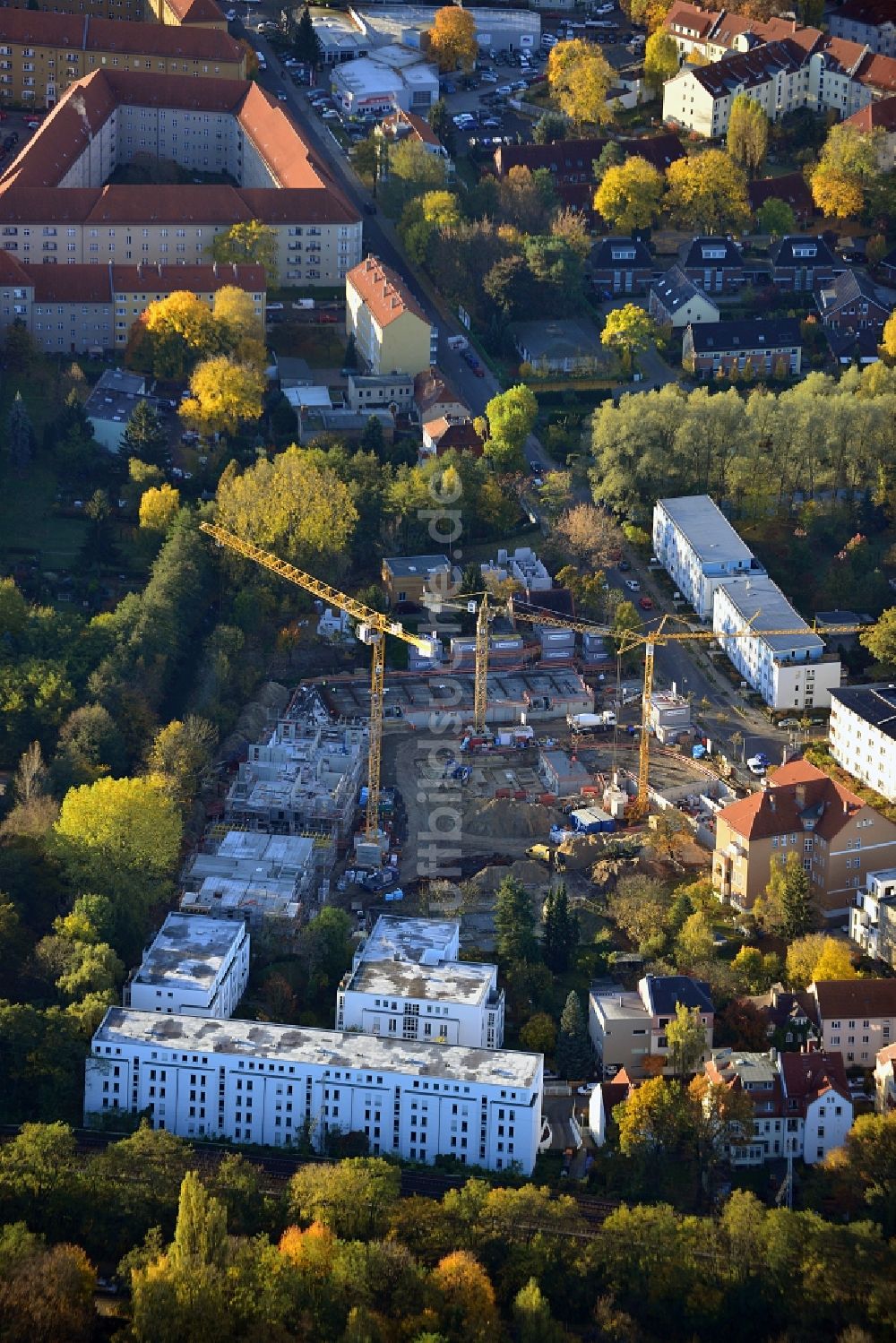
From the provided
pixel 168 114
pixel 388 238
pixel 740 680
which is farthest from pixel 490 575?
pixel 168 114

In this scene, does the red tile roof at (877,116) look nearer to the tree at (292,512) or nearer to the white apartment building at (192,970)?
the tree at (292,512)

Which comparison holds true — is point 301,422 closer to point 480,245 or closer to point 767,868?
point 480,245

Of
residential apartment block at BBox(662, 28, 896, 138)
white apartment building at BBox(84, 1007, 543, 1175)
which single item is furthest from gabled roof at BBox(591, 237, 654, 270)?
white apartment building at BBox(84, 1007, 543, 1175)

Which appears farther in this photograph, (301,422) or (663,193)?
(663,193)

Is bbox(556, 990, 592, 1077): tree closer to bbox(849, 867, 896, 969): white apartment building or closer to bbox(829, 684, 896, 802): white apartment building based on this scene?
bbox(849, 867, 896, 969): white apartment building

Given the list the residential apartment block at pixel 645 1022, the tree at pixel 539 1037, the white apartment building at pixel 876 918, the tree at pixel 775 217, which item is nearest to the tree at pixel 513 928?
the tree at pixel 539 1037

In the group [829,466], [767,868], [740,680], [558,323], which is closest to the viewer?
[767,868]
